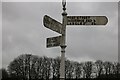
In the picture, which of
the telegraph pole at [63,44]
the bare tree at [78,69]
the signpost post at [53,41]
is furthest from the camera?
the bare tree at [78,69]

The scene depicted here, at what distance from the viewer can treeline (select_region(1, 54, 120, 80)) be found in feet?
238

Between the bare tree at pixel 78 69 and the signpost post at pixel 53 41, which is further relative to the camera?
the bare tree at pixel 78 69

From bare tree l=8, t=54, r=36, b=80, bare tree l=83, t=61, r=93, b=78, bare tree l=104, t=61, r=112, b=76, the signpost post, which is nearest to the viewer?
the signpost post

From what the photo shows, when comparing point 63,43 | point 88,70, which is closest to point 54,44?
point 63,43

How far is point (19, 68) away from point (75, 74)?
63.0ft

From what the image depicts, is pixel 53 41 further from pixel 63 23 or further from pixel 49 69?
Answer: pixel 49 69

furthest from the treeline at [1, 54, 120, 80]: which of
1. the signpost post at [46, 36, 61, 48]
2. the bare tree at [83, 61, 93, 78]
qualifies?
the signpost post at [46, 36, 61, 48]

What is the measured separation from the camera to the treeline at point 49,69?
238 feet

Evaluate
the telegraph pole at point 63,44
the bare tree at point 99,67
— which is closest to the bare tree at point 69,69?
the bare tree at point 99,67

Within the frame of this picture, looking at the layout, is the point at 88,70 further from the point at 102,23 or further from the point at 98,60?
the point at 102,23

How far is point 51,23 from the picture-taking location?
A: 6.76 m

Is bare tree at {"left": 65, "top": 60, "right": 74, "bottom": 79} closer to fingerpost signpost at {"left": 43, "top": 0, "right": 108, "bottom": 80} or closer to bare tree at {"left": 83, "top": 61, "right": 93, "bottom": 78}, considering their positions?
bare tree at {"left": 83, "top": 61, "right": 93, "bottom": 78}

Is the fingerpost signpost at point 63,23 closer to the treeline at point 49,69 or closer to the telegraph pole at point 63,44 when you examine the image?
the telegraph pole at point 63,44

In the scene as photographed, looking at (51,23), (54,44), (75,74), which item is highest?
(51,23)
